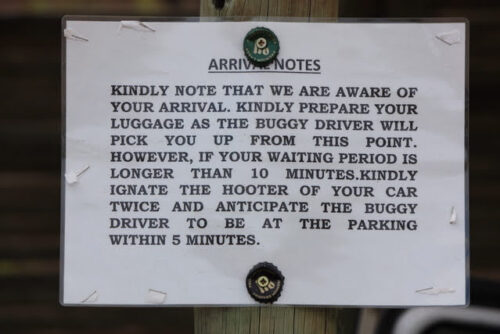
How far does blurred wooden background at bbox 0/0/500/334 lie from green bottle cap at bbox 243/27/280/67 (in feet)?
7.90

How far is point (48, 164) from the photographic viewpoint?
423cm

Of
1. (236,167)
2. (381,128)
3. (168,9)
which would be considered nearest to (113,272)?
(236,167)

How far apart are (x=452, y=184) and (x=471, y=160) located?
2.61m

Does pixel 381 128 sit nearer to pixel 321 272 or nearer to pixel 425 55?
pixel 425 55

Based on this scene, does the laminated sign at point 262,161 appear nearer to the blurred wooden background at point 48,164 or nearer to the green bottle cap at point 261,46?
the green bottle cap at point 261,46

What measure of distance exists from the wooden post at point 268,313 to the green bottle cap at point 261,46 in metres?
0.04

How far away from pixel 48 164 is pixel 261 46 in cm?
272

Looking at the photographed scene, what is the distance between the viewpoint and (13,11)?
4.11 metres

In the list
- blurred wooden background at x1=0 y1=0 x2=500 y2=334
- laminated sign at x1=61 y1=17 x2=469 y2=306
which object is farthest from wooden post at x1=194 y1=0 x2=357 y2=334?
blurred wooden background at x1=0 y1=0 x2=500 y2=334

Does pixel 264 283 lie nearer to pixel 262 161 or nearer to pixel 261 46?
pixel 262 161

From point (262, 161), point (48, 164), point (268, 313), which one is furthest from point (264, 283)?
point (48, 164)

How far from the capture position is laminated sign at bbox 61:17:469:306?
5.40 ft

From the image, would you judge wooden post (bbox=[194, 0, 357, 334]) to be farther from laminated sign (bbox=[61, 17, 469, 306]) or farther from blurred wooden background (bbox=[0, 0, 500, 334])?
blurred wooden background (bbox=[0, 0, 500, 334])

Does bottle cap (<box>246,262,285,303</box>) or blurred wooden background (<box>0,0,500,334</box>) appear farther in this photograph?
blurred wooden background (<box>0,0,500,334</box>)
